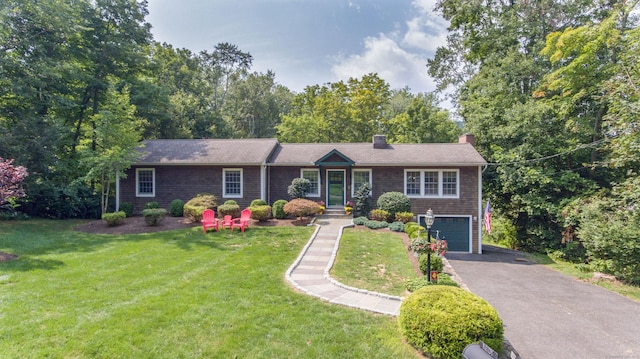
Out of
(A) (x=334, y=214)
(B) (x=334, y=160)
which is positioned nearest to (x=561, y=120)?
(B) (x=334, y=160)

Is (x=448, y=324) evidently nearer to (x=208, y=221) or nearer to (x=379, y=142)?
(x=208, y=221)

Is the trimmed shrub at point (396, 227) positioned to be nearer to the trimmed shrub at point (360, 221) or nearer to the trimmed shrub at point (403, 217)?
the trimmed shrub at point (403, 217)

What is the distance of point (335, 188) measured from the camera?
54.5 ft

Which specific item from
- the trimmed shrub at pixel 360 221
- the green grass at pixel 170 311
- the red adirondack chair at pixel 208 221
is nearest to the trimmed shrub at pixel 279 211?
the red adirondack chair at pixel 208 221

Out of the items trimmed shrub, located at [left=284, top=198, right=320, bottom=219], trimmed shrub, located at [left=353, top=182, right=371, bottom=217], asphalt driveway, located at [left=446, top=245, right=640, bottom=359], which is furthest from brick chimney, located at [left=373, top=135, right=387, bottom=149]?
asphalt driveway, located at [left=446, top=245, right=640, bottom=359]

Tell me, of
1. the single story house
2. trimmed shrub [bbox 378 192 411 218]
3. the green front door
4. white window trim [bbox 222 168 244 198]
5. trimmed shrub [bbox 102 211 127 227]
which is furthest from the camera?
the green front door

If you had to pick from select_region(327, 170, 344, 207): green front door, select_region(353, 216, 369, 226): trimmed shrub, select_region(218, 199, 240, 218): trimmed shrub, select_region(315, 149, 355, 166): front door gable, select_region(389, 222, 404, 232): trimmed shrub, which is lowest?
Answer: select_region(389, 222, 404, 232): trimmed shrub

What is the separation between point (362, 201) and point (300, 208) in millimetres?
3515

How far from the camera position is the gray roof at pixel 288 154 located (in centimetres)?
1573

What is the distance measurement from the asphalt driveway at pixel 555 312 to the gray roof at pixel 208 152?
11461 mm

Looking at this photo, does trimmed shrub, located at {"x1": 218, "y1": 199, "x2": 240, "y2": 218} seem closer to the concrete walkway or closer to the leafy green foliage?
the leafy green foliage

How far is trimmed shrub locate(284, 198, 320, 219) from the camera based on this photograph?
13.8m

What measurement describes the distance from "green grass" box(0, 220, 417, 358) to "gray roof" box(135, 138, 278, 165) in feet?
23.6

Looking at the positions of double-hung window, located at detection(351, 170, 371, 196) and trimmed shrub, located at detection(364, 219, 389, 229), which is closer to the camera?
trimmed shrub, located at detection(364, 219, 389, 229)
